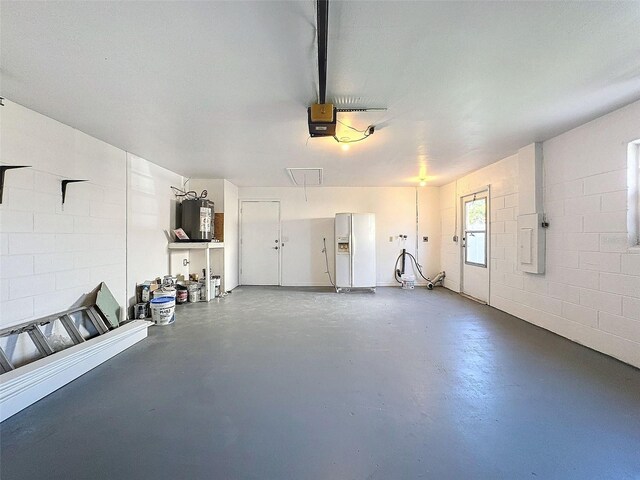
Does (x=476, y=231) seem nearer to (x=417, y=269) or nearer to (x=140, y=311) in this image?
(x=417, y=269)

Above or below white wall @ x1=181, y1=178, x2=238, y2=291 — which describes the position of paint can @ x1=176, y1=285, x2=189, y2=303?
below

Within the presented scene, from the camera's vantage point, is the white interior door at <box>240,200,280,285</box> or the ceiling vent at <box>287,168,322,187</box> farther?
the white interior door at <box>240,200,280,285</box>

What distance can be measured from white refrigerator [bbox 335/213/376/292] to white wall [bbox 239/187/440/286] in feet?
2.38

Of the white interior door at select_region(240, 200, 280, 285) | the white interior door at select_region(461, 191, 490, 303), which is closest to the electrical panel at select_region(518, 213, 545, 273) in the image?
the white interior door at select_region(461, 191, 490, 303)

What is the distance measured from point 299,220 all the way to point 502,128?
175 inches

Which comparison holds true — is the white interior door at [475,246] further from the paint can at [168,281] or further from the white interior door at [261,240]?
the paint can at [168,281]

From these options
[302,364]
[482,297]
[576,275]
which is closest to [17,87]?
[302,364]

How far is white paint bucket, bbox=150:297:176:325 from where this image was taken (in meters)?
3.66

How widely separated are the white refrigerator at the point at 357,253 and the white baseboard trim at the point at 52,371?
13.0 ft

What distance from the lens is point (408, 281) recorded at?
6312 mm

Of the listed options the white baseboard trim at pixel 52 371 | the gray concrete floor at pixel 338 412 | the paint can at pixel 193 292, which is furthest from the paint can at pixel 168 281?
the white baseboard trim at pixel 52 371

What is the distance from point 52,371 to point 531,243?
16.9 feet

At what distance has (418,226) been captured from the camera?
21.8 feet

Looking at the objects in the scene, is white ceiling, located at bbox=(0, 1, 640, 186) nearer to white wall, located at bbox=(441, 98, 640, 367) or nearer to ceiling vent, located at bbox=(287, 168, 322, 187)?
white wall, located at bbox=(441, 98, 640, 367)
